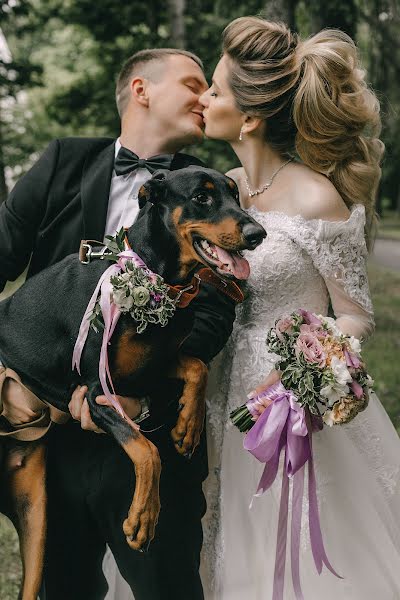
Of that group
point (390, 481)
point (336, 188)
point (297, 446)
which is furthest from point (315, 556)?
point (336, 188)

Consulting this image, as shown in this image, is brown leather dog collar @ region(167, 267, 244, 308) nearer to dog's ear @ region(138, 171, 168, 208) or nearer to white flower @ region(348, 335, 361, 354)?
dog's ear @ region(138, 171, 168, 208)

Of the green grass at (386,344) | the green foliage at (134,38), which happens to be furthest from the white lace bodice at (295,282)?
the green foliage at (134,38)

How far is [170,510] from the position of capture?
2.85 m

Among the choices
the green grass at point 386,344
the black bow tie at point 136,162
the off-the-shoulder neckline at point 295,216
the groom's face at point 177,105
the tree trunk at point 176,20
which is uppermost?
the groom's face at point 177,105

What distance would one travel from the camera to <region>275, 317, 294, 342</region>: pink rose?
9.84 ft

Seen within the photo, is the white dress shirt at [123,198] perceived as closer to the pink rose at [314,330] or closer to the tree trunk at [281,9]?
the pink rose at [314,330]

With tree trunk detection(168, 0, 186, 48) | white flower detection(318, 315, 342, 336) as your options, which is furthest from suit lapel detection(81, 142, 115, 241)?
tree trunk detection(168, 0, 186, 48)

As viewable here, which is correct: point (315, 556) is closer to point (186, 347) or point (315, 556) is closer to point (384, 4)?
point (186, 347)

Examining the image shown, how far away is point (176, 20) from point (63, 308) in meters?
10.4

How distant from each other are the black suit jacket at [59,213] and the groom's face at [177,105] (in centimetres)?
30

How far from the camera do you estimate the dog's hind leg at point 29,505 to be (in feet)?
Answer: 9.18

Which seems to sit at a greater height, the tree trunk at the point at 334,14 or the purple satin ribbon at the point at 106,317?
the purple satin ribbon at the point at 106,317

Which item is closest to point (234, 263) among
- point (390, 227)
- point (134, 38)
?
point (134, 38)

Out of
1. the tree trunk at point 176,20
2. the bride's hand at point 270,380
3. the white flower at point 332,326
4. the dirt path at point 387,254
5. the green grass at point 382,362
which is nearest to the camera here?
the white flower at point 332,326
